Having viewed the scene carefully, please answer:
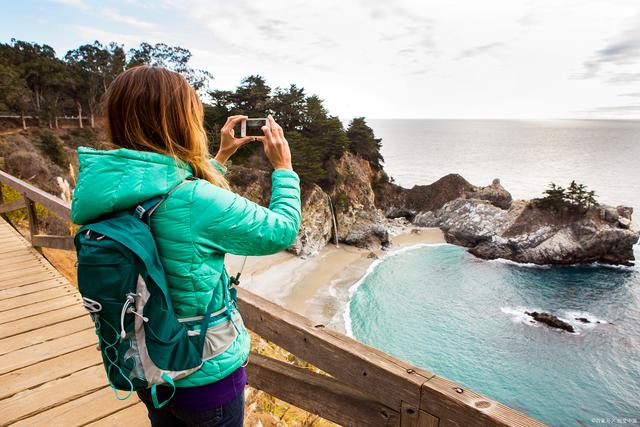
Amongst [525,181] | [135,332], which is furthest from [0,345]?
[525,181]

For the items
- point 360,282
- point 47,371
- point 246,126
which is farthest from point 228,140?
point 360,282

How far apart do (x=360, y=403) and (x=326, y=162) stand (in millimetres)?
33375

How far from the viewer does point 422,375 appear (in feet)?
5.12

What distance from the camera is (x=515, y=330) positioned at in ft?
67.6

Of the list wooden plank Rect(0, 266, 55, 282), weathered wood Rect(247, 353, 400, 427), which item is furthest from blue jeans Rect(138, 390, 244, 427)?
wooden plank Rect(0, 266, 55, 282)

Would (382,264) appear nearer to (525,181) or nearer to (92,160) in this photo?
(92,160)

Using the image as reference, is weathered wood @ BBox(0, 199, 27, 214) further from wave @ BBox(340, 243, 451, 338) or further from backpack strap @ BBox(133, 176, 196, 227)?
wave @ BBox(340, 243, 451, 338)

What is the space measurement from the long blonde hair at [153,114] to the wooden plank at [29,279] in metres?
4.43

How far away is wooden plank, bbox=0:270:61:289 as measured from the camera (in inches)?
178

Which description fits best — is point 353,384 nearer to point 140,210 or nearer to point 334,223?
point 140,210

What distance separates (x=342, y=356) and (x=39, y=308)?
12.5 ft

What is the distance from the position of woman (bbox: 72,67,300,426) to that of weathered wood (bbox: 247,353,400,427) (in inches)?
23.6

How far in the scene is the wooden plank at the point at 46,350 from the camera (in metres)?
3.13

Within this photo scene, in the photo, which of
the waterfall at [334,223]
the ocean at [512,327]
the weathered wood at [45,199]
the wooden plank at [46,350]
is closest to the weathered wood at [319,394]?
the wooden plank at [46,350]
